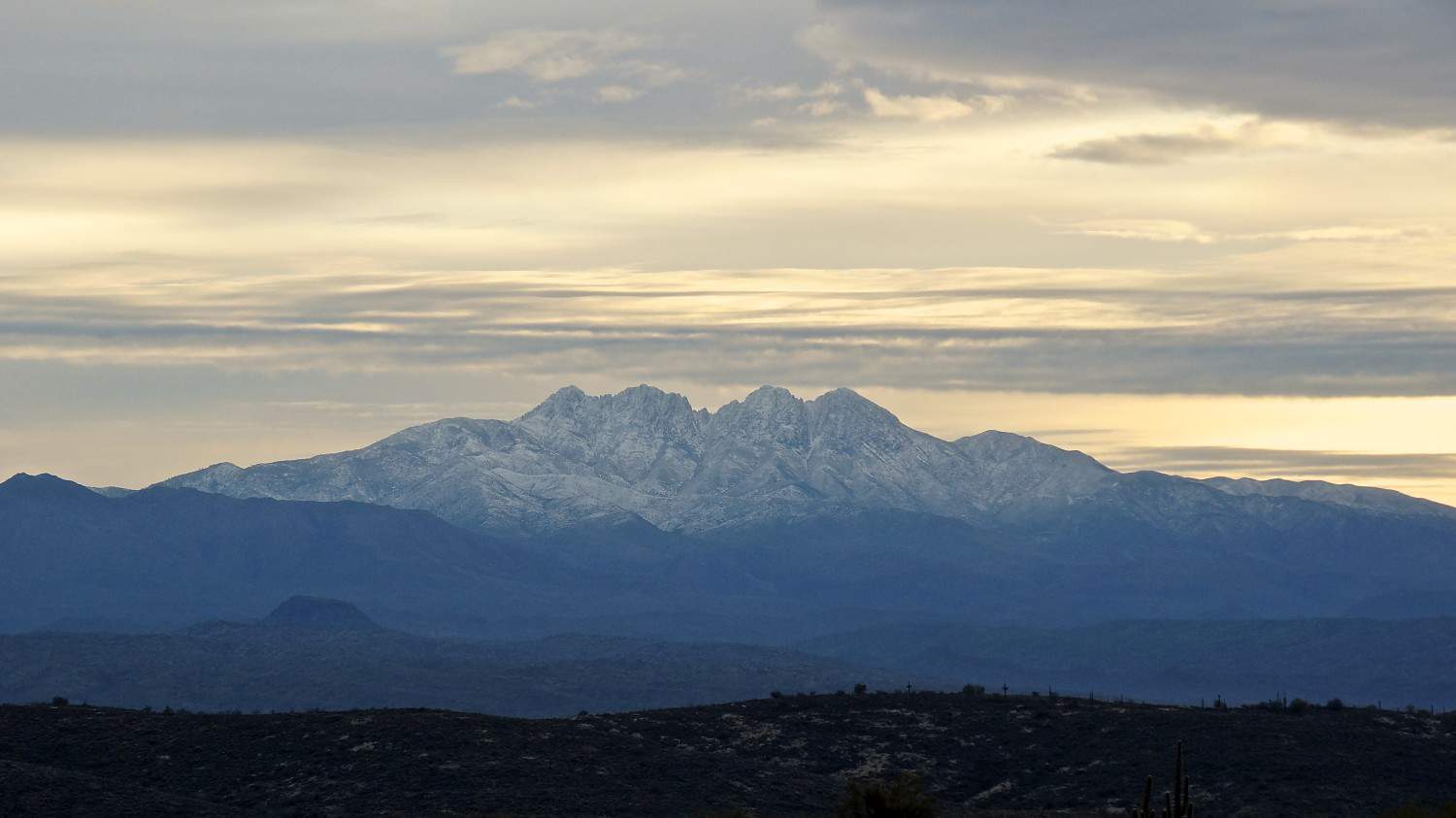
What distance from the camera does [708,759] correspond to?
4316 inches

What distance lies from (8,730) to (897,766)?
4608cm

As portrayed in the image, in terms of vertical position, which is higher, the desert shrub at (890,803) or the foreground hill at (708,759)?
the desert shrub at (890,803)

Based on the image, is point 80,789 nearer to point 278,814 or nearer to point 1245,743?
point 278,814

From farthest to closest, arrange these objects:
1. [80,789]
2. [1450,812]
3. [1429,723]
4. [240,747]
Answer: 1. [1429,723]
2. [240,747]
3. [80,789]
4. [1450,812]

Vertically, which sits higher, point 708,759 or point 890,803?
point 890,803

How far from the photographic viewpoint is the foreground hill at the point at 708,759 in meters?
99.4

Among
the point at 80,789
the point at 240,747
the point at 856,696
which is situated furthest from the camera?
the point at 856,696

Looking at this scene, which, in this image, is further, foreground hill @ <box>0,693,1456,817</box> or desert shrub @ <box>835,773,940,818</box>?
foreground hill @ <box>0,693,1456,817</box>

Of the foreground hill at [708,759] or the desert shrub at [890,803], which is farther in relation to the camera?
the foreground hill at [708,759]

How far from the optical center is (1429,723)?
120562mm

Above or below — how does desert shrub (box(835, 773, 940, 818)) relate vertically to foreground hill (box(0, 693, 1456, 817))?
above

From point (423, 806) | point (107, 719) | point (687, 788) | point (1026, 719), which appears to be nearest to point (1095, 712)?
point (1026, 719)

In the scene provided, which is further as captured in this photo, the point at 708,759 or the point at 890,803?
the point at 708,759

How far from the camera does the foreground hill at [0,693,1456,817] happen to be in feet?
326
